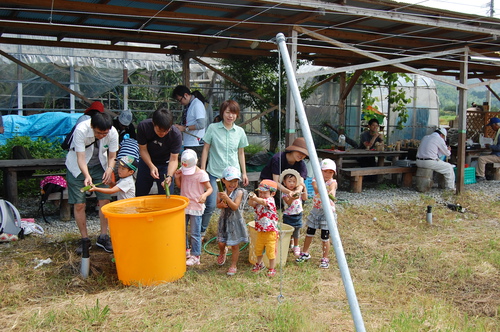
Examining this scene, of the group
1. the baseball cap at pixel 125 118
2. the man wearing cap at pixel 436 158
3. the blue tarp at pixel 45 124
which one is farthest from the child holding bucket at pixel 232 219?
the blue tarp at pixel 45 124

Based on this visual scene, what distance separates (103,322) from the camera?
313 cm

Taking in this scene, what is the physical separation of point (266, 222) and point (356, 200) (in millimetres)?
4144

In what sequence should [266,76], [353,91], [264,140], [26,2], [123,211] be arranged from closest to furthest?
1. [123,211]
2. [26,2]
3. [266,76]
4. [353,91]
5. [264,140]

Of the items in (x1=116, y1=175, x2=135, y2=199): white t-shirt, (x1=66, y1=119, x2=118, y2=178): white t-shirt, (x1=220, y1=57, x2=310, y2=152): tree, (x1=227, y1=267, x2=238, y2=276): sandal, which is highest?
(x1=220, y1=57, x2=310, y2=152): tree

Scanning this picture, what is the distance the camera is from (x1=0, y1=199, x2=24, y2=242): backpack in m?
4.95

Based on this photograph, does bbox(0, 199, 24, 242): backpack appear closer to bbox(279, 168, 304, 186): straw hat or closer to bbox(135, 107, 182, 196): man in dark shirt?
bbox(135, 107, 182, 196): man in dark shirt

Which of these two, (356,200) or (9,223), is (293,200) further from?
(356,200)

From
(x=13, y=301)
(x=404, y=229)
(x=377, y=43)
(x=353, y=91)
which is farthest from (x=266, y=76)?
(x=13, y=301)

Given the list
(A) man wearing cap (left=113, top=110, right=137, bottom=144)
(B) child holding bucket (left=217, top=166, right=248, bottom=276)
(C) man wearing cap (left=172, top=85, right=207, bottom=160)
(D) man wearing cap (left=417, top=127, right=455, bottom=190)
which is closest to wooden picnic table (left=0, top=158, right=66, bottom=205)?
(A) man wearing cap (left=113, top=110, right=137, bottom=144)

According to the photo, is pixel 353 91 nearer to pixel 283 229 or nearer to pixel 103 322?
pixel 283 229

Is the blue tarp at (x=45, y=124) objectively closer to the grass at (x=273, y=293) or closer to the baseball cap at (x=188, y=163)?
the grass at (x=273, y=293)

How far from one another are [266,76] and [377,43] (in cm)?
321

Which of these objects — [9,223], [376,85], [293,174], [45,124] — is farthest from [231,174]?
[376,85]

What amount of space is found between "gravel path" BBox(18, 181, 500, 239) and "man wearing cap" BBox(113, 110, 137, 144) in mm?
1250
